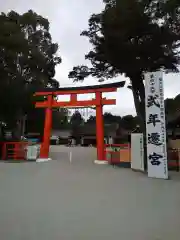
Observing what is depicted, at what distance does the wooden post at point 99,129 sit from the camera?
595 inches

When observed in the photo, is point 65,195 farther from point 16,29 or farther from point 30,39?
point 30,39

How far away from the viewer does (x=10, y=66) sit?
26.2m

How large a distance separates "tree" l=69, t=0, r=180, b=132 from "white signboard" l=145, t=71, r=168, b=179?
6.47 meters

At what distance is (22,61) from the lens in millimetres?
27953

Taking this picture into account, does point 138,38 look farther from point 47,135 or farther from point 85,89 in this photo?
point 47,135

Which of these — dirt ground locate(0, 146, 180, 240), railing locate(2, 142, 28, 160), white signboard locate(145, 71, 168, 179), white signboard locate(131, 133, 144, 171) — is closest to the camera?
dirt ground locate(0, 146, 180, 240)

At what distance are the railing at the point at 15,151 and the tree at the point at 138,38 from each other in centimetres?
799

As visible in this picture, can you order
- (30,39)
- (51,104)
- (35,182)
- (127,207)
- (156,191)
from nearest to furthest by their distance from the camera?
1. (127,207)
2. (156,191)
3. (35,182)
4. (51,104)
5. (30,39)

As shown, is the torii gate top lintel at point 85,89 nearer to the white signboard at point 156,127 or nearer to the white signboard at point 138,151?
the white signboard at point 138,151

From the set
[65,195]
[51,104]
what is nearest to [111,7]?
[51,104]

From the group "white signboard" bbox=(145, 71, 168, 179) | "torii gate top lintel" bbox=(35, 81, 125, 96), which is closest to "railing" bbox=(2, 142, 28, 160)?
"torii gate top lintel" bbox=(35, 81, 125, 96)

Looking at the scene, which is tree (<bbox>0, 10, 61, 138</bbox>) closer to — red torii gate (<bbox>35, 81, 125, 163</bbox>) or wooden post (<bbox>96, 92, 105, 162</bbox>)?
red torii gate (<bbox>35, 81, 125, 163</bbox>)

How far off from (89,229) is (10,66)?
969 inches

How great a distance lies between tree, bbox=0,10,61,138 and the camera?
24734 mm
